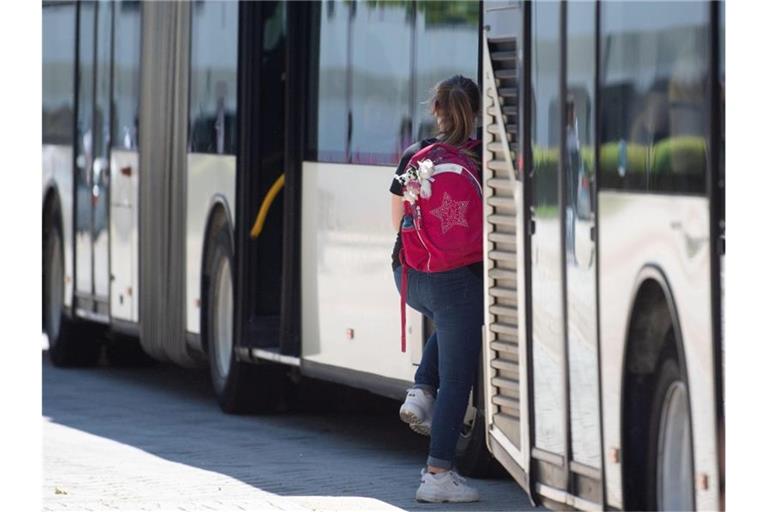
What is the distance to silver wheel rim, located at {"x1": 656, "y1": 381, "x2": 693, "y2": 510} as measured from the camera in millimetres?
→ 6133

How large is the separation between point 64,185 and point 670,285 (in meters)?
11.3

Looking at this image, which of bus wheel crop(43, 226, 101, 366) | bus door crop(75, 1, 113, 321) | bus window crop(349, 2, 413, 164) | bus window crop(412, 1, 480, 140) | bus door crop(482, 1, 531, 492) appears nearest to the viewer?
bus door crop(482, 1, 531, 492)

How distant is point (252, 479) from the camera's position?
10.2 metres

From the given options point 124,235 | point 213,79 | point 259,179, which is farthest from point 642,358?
point 124,235

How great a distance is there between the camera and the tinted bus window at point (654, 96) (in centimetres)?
589

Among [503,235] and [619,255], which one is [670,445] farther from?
[503,235]

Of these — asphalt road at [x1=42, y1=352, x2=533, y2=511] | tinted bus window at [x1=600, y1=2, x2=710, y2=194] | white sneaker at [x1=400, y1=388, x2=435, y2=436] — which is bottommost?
asphalt road at [x1=42, y1=352, x2=533, y2=511]

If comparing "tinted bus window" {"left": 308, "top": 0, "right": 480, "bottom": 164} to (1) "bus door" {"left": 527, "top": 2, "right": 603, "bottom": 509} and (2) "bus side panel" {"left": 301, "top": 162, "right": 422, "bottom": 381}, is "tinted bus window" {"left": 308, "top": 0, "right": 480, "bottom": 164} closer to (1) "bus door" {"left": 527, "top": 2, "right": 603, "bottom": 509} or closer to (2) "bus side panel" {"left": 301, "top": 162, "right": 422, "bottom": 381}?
(2) "bus side panel" {"left": 301, "top": 162, "right": 422, "bottom": 381}

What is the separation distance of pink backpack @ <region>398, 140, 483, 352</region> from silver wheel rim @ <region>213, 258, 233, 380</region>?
433 centimetres

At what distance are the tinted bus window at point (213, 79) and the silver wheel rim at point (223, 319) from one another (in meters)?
0.76

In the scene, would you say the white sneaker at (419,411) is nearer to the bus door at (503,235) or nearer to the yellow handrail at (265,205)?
the bus door at (503,235)

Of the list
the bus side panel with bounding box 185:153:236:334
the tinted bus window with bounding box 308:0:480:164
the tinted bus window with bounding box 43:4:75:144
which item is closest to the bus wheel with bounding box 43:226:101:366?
the tinted bus window with bounding box 43:4:75:144

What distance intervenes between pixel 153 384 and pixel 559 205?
8.68 metres
